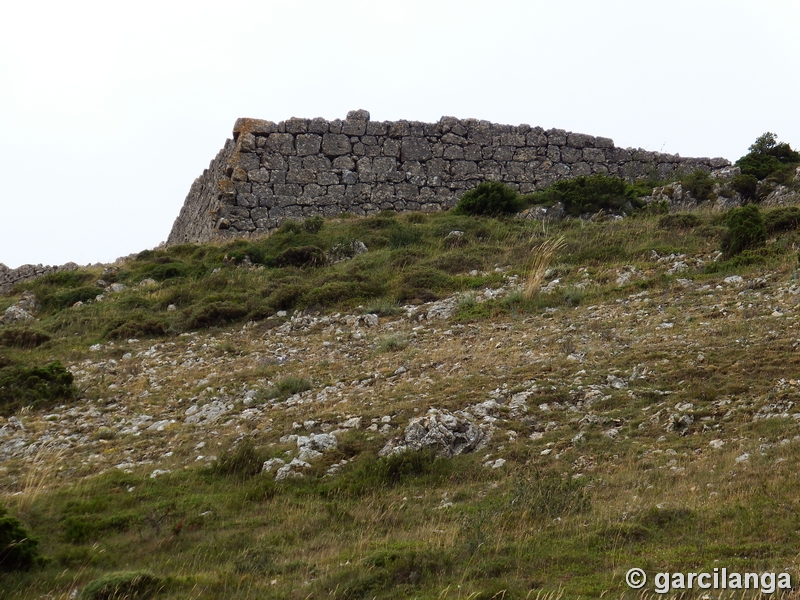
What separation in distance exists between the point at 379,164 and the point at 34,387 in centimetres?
1302

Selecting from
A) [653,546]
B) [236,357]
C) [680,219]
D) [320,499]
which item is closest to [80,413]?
[236,357]

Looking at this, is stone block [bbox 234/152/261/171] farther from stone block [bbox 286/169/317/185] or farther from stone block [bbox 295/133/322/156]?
stone block [bbox 295/133/322/156]

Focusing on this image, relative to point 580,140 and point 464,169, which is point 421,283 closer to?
point 464,169


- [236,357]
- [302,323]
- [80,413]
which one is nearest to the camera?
[80,413]

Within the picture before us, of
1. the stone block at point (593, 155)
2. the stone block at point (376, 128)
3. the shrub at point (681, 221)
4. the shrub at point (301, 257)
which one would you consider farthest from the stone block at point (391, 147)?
the shrub at point (681, 221)

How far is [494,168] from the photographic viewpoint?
23391 millimetres

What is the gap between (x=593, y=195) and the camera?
20.7 m

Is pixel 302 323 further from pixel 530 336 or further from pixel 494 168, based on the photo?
pixel 494 168

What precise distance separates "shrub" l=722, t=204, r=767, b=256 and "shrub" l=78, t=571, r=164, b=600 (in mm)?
10660

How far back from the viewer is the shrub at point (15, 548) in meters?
6.31

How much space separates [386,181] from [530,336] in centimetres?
1212

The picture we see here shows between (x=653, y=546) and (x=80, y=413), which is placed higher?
(x=80, y=413)

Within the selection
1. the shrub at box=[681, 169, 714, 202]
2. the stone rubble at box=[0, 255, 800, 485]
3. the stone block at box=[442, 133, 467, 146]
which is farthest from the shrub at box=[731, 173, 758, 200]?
the stone block at box=[442, 133, 467, 146]

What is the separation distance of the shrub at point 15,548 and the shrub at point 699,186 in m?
17.3
